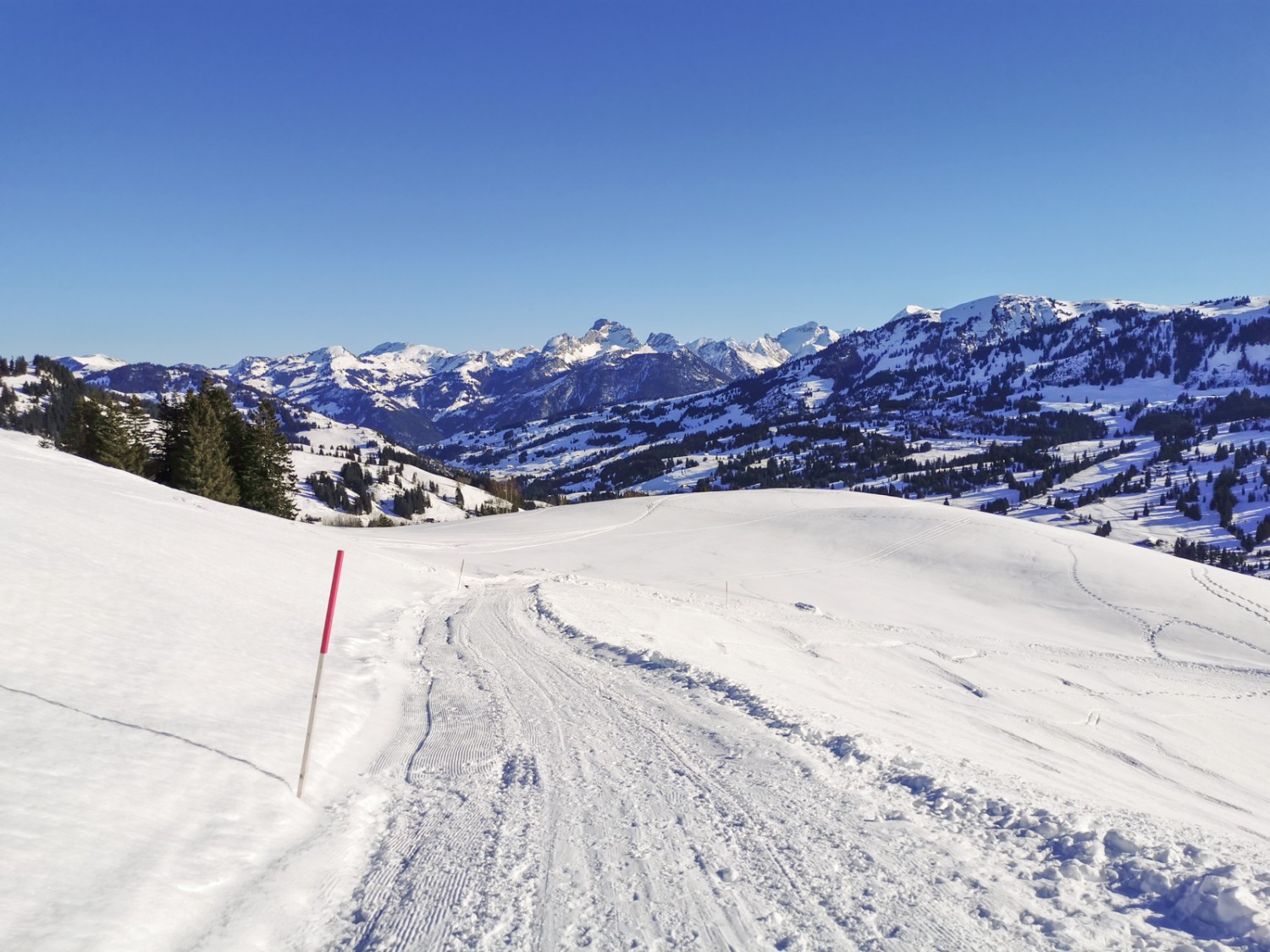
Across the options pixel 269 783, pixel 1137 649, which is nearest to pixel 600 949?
pixel 269 783

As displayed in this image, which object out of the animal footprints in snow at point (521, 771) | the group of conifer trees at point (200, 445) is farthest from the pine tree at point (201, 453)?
the animal footprints in snow at point (521, 771)

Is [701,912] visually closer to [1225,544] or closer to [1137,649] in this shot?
[1137,649]

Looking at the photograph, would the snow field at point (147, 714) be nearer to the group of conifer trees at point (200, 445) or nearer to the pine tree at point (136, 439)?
the group of conifer trees at point (200, 445)

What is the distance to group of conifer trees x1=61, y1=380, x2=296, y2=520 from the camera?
44656 millimetres

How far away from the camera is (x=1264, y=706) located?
2191 cm

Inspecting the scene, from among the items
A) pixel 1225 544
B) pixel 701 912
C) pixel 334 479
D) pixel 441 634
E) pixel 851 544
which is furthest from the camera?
pixel 334 479

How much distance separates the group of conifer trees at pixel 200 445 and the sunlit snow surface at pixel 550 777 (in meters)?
23.3

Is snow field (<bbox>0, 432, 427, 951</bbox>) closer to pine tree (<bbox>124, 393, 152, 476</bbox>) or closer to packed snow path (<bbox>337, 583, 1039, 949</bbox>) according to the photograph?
packed snow path (<bbox>337, 583, 1039, 949</bbox>)

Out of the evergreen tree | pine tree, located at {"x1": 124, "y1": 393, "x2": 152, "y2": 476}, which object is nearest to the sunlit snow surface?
the evergreen tree

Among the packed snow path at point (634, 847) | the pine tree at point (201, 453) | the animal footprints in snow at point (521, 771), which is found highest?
the pine tree at point (201, 453)

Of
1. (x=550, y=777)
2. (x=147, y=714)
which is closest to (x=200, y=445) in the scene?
(x=147, y=714)

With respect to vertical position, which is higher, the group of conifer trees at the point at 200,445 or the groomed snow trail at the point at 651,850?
the group of conifer trees at the point at 200,445

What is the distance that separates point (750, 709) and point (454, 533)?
1682 inches

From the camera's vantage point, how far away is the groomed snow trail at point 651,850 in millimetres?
5227
